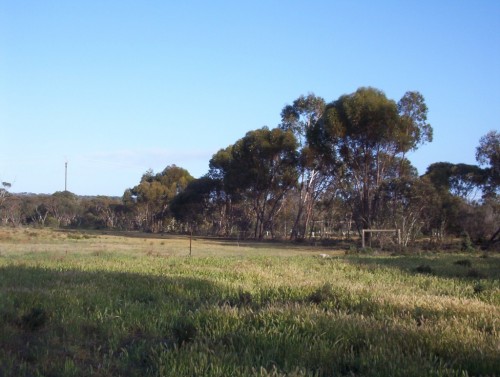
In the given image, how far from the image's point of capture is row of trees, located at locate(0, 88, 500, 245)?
4566cm

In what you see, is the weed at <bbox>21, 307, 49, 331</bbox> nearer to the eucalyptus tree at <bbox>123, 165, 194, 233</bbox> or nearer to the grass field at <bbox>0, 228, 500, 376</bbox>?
the grass field at <bbox>0, 228, 500, 376</bbox>

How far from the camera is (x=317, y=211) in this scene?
251ft

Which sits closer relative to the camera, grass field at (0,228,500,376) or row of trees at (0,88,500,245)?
grass field at (0,228,500,376)

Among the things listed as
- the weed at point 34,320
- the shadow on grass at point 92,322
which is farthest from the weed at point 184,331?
the weed at point 34,320

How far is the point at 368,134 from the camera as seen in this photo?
45.6 meters

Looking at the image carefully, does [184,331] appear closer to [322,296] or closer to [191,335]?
[191,335]

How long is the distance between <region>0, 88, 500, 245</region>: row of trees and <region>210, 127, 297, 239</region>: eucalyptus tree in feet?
0.38

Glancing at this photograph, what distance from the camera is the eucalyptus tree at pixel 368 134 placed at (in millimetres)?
44781

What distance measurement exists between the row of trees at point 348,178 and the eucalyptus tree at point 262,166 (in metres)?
0.12

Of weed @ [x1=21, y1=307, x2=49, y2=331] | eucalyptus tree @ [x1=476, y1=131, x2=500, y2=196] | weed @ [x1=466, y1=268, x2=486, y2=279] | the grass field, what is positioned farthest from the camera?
eucalyptus tree @ [x1=476, y1=131, x2=500, y2=196]

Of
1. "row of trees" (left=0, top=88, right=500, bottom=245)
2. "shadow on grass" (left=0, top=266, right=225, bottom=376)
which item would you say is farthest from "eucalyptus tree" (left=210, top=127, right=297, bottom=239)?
"shadow on grass" (left=0, top=266, right=225, bottom=376)

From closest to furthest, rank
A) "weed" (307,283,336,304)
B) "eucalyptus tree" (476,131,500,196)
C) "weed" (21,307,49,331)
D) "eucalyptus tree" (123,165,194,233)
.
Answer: "weed" (21,307,49,331)
"weed" (307,283,336,304)
"eucalyptus tree" (476,131,500,196)
"eucalyptus tree" (123,165,194,233)

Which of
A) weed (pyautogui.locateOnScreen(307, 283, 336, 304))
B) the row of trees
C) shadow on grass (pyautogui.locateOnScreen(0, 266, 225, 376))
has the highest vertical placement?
the row of trees

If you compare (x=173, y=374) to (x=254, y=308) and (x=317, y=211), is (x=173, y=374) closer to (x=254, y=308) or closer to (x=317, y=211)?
(x=254, y=308)
